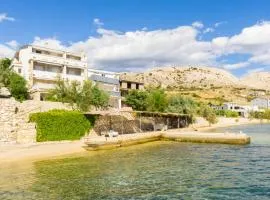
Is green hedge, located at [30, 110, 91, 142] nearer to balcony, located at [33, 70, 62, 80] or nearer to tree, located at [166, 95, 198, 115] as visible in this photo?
balcony, located at [33, 70, 62, 80]

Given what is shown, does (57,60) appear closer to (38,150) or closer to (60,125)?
(60,125)

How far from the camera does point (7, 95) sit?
66500 mm

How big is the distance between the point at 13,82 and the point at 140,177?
1737 inches

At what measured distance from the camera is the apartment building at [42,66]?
7562 cm

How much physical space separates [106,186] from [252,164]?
1719cm

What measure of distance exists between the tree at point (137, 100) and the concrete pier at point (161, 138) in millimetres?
25438

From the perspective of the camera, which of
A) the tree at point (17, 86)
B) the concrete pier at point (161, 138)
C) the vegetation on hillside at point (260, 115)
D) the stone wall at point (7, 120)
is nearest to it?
the stone wall at point (7, 120)

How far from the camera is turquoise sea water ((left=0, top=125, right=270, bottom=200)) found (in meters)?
25.4

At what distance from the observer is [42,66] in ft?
257

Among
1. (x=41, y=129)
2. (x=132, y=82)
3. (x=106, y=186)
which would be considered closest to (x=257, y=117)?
(x=132, y=82)

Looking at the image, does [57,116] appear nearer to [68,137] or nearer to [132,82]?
[68,137]

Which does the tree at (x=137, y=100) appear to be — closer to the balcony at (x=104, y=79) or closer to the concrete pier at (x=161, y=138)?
the balcony at (x=104, y=79)

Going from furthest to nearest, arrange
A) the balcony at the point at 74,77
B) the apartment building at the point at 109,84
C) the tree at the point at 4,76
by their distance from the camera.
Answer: the apartment building at the point at 109,84 → the balcony at the point at 74,77 → the tree at the point at 4,76

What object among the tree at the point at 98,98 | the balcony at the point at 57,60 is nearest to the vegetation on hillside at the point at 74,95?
the tree at the point at 98,98
